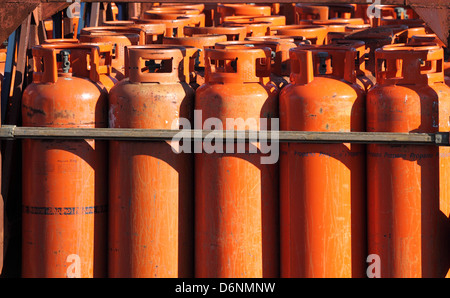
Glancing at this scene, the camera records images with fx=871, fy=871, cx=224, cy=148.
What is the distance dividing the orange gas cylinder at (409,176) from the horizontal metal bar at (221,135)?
9 centimetres

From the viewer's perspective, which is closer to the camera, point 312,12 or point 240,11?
point 240,11

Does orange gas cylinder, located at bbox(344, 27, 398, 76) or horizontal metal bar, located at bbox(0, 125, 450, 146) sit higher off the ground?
orange gas cylinder, located at bbox(344, 27, 398, 76)

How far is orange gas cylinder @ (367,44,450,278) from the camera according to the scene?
4.85 meters

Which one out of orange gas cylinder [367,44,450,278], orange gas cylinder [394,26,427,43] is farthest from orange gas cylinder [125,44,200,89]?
orange gas cylinder [394,26,427,43]

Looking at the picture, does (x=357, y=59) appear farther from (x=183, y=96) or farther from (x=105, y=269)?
(x=105, y=269)

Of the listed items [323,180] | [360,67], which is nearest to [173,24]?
[360,67]

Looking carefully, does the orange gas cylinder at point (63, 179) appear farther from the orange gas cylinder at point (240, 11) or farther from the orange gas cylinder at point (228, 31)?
the orange gas cylinder at point (240, 11)

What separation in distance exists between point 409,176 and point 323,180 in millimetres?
→ 478

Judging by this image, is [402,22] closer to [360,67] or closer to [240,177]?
[360,67]

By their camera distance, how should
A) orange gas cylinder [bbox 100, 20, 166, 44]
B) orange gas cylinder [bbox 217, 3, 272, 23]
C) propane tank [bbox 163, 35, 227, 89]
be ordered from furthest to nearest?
1. orange gas cylinder [bbox 217, 3, 272, 23]
2. orange gas cylinder [bbox 100, 20, 166, 44]
3. propane tank [bbox 163, 35, 227, 89]

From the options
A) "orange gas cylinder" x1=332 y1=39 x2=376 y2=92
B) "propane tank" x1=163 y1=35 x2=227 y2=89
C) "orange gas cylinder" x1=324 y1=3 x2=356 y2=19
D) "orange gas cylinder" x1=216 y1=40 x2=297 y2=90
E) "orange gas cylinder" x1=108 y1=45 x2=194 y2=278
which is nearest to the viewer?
"orange gas cylinder" x1=108 y1=45 x2=194 y2=278

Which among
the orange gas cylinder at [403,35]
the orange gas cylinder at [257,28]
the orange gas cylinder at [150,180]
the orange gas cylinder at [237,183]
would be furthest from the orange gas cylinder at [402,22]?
the orange gas cylinder at [150,180]

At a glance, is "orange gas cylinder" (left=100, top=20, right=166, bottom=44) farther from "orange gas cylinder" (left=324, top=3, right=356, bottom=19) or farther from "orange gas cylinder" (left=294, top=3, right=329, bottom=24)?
"orange gas cylinder" (left=324, top=3, right=356, bottom=19)

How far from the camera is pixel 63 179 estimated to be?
5.14 meters
